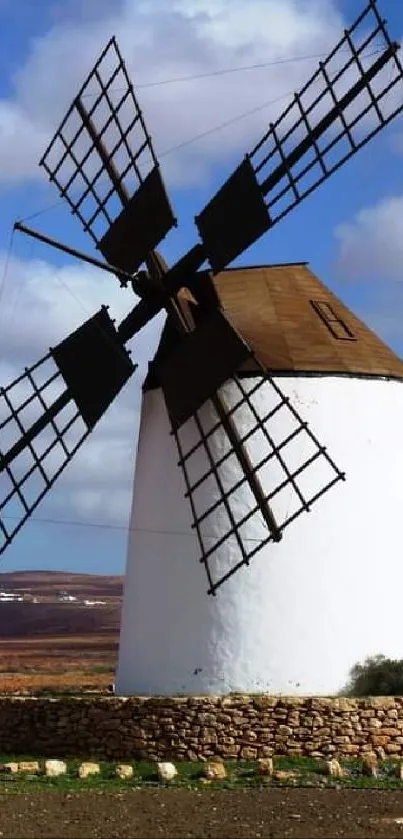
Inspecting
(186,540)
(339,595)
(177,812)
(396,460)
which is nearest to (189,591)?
(186,540)

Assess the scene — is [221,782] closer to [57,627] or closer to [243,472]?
[243,472]

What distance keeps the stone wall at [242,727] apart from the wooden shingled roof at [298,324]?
15.0 feet

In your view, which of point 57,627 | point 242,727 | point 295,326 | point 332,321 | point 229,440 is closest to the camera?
point 242,727

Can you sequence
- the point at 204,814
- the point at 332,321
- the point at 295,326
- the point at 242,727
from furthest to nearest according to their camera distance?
the point at 332,321
the point at 295,326
the point at 242,727
the point at 204,814

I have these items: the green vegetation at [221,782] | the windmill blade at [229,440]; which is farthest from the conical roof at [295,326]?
the green vegetation at [221,782]

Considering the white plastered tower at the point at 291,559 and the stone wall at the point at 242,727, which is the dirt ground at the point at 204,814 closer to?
the stone wall at the point at 242,727

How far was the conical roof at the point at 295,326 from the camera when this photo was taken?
703 inches

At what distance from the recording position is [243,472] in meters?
17.1

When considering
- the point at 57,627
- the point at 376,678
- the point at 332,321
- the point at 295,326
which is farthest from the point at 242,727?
the point at 57,627

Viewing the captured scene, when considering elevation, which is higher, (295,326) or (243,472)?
(295,326)

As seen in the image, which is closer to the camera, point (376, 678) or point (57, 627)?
point (376, 678)

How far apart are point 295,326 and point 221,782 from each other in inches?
271

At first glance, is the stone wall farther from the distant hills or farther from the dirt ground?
the distant hills

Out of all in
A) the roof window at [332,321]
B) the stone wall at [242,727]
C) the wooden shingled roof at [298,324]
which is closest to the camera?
the stone wall at [242,727]
